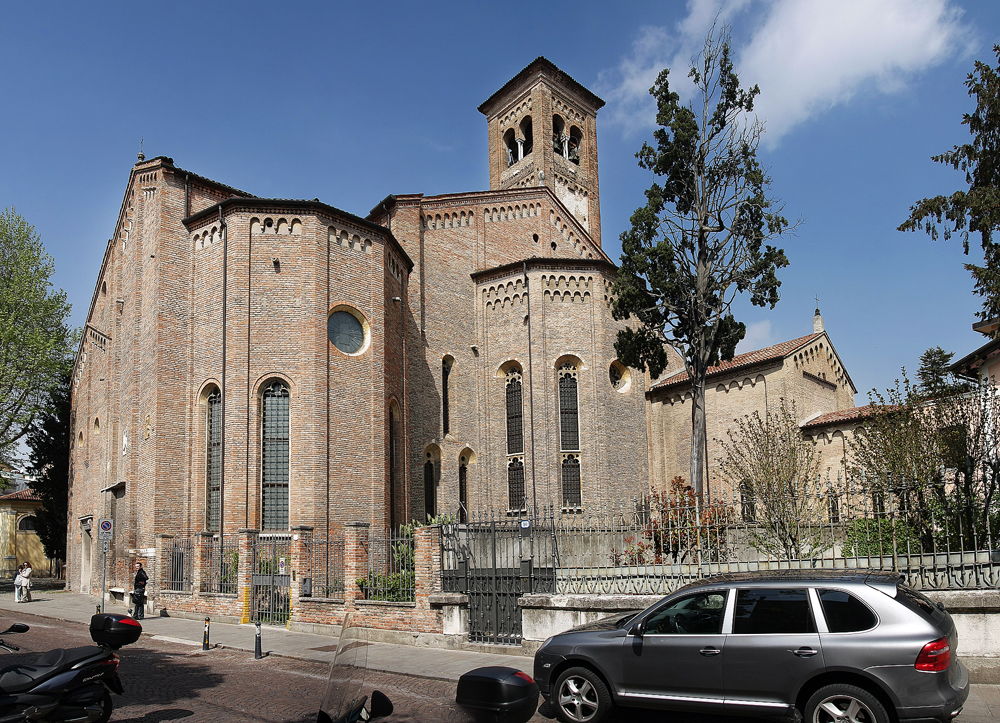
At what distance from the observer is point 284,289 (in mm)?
20391

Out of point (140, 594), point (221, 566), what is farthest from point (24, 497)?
point (221, 566)

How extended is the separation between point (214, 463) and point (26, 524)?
3232cm

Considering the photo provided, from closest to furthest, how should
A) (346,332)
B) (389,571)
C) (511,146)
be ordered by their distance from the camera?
(389,571), (346,332), (511,146)

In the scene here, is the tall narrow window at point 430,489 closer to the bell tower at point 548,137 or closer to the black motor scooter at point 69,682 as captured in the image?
the bell tower at point 548,137

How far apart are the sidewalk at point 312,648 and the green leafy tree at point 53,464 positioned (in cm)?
1644

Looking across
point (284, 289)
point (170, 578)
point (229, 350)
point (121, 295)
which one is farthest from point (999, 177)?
point (121, 295)

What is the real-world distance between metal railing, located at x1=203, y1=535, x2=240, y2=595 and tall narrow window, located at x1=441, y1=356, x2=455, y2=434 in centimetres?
875

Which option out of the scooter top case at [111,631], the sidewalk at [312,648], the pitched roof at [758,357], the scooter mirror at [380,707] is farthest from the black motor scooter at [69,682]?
the pitched roof at [758,357]

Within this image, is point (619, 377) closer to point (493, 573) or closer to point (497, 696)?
point (493, 573)

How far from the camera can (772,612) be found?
22.1ft

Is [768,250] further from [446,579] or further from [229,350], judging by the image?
[229,350]

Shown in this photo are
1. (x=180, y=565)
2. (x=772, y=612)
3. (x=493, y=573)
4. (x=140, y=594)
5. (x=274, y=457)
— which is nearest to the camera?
(x=772, y=612)

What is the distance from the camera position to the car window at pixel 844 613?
6.32 m

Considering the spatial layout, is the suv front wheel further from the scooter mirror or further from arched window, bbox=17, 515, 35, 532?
arched window, bbox=17, 515, 35, 532
